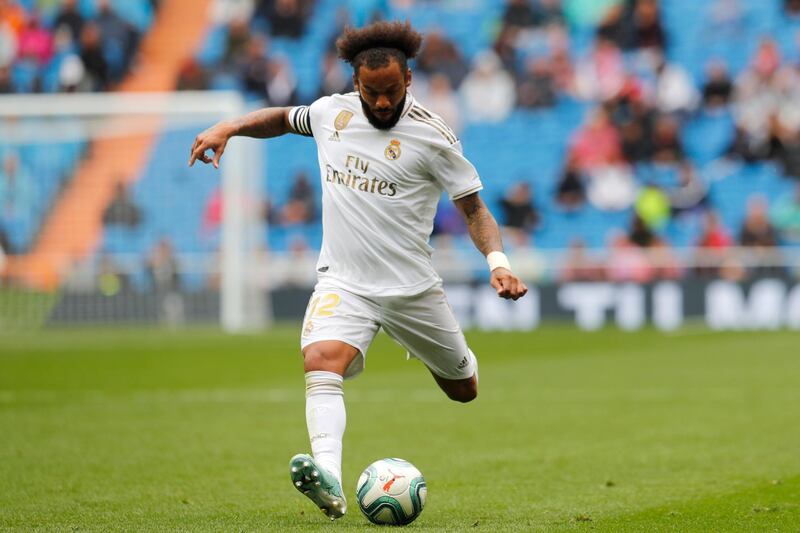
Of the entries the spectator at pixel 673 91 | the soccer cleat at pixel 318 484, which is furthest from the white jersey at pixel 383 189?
the spectator at pixel 673 91

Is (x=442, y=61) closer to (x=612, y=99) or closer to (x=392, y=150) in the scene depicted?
(x=612, y=99)

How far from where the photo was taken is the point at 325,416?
6312 mm

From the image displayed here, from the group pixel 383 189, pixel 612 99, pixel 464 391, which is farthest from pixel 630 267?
pixel 383 189

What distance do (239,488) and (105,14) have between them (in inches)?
922

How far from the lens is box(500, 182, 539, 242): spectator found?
25.0 meters

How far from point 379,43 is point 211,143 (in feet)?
3.11

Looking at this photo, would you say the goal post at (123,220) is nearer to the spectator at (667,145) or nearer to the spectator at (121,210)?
the spectator at (121,210)

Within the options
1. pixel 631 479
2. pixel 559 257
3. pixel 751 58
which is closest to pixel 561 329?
pixel 559 257

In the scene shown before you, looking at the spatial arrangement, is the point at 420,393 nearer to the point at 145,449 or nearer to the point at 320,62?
the point at 145,449

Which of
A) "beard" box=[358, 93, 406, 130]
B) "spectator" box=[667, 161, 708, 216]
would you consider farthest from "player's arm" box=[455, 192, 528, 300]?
"spectator" box=[667, 161, 708, 216]

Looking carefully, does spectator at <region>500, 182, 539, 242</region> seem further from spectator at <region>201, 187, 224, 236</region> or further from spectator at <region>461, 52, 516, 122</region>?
spectator at <region>201, 187, 224, 236</region>

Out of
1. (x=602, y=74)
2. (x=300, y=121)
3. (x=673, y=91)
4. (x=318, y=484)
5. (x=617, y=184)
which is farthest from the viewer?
(x=602, y=74)

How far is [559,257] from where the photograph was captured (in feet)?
77.6

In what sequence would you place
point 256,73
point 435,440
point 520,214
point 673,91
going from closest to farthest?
point 435,440, point 520,214, point 673,91, point 256,73
